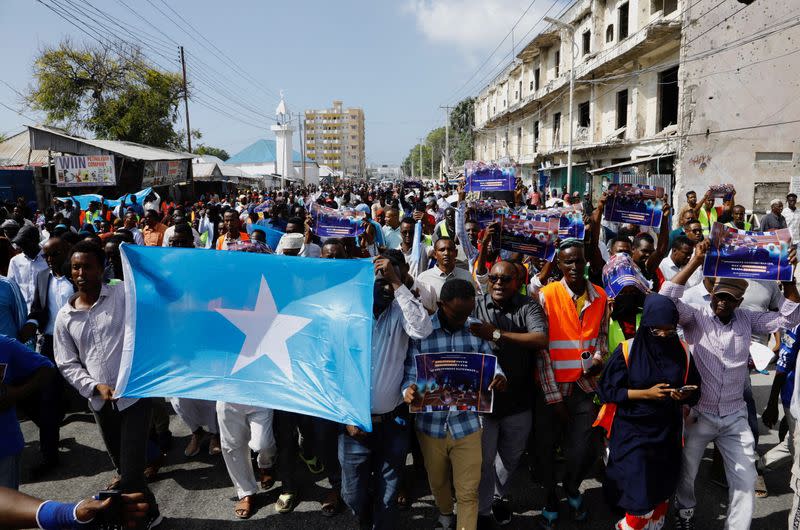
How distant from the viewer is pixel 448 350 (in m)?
3.39

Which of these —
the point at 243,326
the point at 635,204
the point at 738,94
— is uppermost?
the point at 738,94

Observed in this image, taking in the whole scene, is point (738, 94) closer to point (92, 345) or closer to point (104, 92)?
point (92, 345)

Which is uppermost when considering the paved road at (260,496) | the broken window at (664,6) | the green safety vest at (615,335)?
the broken window at (664,6)

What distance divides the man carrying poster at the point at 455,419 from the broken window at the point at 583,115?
2612cm

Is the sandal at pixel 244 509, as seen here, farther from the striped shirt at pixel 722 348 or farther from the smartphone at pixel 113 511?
the striped shirt at pixel 722 348

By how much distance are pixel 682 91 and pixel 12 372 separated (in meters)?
20.1

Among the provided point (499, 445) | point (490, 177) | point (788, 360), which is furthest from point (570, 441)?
point (490, 177)

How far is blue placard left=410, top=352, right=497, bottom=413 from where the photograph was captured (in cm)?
329

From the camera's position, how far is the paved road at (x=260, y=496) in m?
3.87

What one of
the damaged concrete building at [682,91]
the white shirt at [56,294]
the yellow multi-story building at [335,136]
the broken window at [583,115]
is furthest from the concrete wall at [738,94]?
the yellow multi-story building at [335,136]

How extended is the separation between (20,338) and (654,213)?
19.7 ft

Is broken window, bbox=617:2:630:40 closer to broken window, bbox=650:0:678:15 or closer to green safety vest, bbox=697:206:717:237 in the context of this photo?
broken window, bbox=650:0:678:15

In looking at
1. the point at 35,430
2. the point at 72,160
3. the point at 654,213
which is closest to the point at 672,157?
the point at 654,213

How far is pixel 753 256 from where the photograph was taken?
3654 mm
